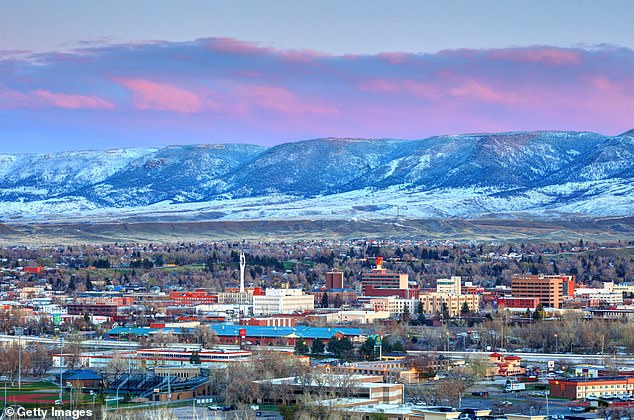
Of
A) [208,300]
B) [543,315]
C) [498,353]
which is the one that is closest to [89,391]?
[498,353]

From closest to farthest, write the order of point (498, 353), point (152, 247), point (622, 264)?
point (498, 353)
point (622, 264)
point (152, 247)

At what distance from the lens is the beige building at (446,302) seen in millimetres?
116519

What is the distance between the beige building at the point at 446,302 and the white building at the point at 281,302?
7.47m

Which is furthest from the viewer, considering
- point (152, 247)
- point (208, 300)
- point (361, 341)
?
point (152, 247)

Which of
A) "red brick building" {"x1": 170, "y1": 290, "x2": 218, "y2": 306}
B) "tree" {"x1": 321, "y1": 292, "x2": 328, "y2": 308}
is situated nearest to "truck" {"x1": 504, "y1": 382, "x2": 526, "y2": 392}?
"red brick building" {"x1": 170, "y1": 290, "x2": 218, "y2": 306}

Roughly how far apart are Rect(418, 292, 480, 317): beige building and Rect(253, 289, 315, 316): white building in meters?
7.47

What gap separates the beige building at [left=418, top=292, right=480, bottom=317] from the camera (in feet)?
382

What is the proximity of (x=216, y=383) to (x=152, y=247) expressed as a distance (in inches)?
4793

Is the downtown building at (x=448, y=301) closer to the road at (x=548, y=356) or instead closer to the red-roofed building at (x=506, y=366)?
the road at (x=548, y=356)

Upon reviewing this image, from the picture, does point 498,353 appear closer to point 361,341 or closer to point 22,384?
point 361,341

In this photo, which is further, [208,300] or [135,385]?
[208,300]

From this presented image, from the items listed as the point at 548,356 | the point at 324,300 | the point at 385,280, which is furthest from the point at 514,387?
the point at 385,280

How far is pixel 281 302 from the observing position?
4646 inches

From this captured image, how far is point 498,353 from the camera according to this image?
8400 centimetres
